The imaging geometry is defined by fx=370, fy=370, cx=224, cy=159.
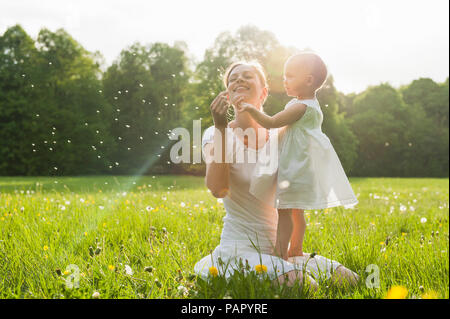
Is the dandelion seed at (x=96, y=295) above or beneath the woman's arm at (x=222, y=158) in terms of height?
beneath

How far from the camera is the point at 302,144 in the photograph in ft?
8.28

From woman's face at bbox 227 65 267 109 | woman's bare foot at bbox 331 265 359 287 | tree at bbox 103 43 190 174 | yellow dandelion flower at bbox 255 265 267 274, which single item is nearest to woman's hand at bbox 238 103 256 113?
woman's face at bbox 227 65 267 109

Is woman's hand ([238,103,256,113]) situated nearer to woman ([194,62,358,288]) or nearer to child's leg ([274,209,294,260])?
woman ([194,62,358,288])

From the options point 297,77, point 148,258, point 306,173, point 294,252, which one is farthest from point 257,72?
point 148,258

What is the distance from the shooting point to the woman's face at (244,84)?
2.66 meters

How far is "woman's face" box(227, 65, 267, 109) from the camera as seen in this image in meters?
2.66

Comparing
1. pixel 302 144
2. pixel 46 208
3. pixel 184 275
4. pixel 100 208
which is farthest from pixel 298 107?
pixel 46 208

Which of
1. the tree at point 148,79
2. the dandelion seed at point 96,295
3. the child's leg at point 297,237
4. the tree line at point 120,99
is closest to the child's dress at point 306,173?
the child's leg at point 297,237

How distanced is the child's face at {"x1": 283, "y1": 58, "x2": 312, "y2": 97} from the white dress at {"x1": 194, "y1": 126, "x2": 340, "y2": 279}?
0.34 meters

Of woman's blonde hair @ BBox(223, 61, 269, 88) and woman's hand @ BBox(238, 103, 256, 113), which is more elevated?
woman's blonde hair @ BBox(223, 61, 269, 88)

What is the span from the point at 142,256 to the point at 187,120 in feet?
50.4

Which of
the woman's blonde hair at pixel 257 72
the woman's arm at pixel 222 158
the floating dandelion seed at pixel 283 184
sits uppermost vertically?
the woman's blonde hair at pixel 257 72

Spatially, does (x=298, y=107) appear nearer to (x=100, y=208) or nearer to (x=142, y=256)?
(x=142, y=256)

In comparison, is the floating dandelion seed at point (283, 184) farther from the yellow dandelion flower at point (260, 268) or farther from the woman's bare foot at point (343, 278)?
the woman's bare foot at point (343, 278)
